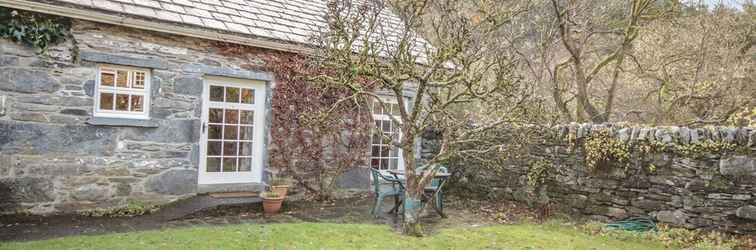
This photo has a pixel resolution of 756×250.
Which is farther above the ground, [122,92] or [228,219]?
[122,92]

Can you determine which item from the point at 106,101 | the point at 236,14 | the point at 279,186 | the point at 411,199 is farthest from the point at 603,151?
the point at 106,101

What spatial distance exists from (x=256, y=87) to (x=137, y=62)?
1901mm

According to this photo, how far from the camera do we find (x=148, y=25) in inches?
262

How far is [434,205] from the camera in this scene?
7.15 meters

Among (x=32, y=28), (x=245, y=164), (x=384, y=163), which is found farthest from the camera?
(x=384, y=163)

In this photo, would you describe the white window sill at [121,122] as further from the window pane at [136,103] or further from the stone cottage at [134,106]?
the window pane at [136,103]


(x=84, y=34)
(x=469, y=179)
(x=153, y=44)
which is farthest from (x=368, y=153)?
(x=84, y=34)

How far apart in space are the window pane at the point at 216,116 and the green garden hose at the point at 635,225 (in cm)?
606

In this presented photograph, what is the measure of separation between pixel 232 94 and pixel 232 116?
362mm

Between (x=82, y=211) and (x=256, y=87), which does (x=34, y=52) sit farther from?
(x=256, y=87)

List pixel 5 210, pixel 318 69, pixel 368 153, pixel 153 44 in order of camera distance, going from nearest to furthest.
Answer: pixel 5 210, pixel 153 44, pixel 318 69, pixel 368 153

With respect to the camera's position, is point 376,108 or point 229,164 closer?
point 229,164

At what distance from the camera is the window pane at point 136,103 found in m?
6.87

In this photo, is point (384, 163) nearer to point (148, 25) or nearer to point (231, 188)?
point (231, 188)
